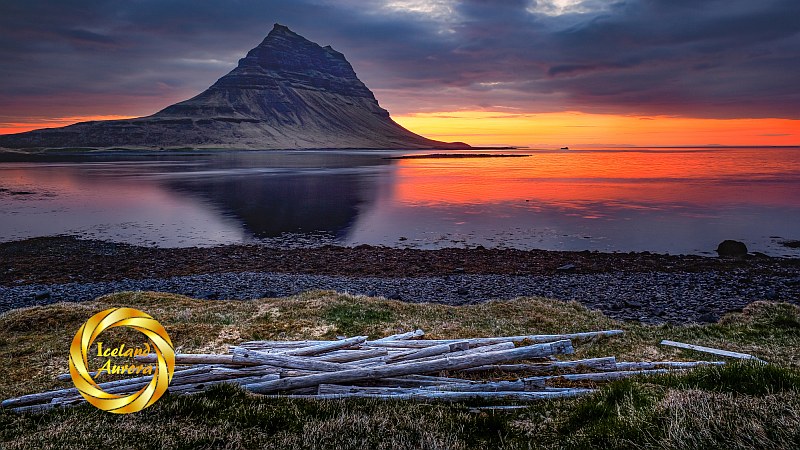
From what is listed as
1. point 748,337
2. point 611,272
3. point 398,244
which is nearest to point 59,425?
point 748,337

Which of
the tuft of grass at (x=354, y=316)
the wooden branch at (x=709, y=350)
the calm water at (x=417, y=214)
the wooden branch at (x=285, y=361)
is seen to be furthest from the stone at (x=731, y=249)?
the wooden branch at (x=285, y=361)

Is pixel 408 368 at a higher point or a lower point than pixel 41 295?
higher

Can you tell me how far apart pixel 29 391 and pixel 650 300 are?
2376 centimetres

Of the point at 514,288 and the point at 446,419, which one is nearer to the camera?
the point at 446,419

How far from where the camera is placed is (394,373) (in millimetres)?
9047

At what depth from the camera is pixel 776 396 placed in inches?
260

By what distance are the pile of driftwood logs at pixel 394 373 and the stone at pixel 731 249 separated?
30930mm

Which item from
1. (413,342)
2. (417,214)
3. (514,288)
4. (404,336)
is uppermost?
(413,342)

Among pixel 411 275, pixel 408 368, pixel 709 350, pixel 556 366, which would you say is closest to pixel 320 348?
pixel 408 368

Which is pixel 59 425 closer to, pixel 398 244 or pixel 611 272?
pixel 611 272

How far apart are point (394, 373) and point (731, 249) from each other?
36.9 meters

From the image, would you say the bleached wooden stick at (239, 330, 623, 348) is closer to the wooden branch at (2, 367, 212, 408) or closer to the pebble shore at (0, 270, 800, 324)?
the wooden branch at (2, 367, 212, 408)

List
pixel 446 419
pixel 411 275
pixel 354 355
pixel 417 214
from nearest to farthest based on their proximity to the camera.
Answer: pixel 446 419
pixel 354 355
pixel 411 275
pixel 417 214

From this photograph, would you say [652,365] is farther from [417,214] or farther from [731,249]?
[417,214]
